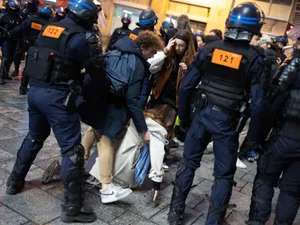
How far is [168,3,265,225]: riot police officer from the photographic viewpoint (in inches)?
110

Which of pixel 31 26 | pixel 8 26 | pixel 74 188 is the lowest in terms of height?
pixel 74 188

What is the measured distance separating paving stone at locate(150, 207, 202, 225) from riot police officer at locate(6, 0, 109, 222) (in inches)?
28.6

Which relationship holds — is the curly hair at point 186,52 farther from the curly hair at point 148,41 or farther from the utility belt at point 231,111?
the utility belt at point 231,111

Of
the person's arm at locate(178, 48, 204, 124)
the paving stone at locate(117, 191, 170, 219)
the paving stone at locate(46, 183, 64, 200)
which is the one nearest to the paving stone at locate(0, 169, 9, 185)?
the paving stone at locate(46, 183, 64, 200)

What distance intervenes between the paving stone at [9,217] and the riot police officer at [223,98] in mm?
1377

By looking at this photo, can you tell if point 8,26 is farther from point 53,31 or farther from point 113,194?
point 113,194

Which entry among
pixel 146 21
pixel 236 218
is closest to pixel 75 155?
pixel 236 218

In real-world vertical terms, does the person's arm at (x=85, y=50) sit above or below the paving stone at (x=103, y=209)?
above

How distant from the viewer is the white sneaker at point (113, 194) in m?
3.37

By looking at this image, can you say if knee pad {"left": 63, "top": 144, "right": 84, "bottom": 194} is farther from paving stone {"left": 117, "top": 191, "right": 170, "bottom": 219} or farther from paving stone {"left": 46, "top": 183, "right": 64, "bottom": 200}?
paving stone {"left": 117, "top": 191, "right": 170, "bottom": 219}

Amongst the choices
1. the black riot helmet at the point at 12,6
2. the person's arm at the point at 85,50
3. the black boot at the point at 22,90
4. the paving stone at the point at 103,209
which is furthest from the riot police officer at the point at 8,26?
the person's arm at the point at 85,50

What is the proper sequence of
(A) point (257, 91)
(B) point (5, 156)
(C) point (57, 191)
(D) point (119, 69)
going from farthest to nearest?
(B) point (5, 156) < (C) point (57, 191) < (D) point (119, 69) < (A) point (257, 91)

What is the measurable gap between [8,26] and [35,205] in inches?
230

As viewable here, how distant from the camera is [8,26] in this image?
7.73 m
